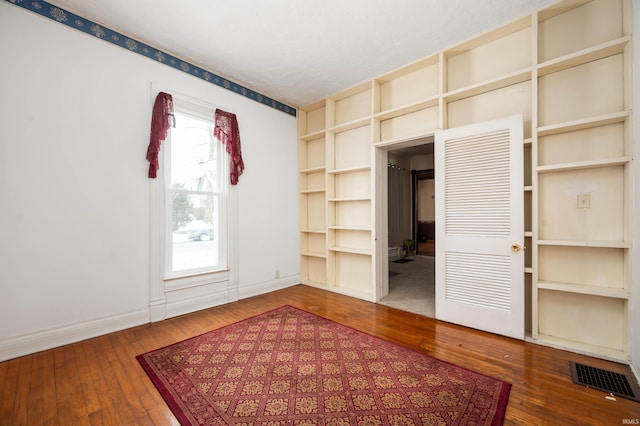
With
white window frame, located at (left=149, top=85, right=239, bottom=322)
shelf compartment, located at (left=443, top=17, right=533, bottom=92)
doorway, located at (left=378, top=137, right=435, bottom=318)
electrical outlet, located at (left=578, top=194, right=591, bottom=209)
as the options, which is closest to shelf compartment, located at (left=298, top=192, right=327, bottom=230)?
white window frame, located at (left=149, top=85, right=239, bottom=322)

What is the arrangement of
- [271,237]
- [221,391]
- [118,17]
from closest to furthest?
[221,391] → [118,17] → [271,237]

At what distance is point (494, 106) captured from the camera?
9.30 feet

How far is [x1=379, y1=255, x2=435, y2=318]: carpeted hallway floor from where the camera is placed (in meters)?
3.42

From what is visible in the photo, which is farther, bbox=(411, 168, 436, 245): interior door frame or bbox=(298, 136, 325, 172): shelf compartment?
bbox=(411, 168, 436, 245): interior door frame

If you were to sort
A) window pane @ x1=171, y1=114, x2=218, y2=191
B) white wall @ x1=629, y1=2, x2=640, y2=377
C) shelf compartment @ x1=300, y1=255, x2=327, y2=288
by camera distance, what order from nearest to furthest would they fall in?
white wall @ x1=629, y1=2, x2=640, y2=377 → window pane @ x1=171, y1=114, x2=218, y2=191 → shelf compartment @ x1=300, y1=255, x2=327, y2=288

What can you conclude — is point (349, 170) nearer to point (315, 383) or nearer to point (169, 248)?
point (169, 248)

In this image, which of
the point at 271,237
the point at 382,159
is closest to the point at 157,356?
the point at 271,237

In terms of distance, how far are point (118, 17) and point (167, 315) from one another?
321 centimetres

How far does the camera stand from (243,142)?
389cm

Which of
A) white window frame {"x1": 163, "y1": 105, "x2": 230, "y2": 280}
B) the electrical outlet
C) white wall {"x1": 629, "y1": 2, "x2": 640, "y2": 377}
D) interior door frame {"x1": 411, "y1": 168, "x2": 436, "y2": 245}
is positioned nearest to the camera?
white wall {"x1": 629, "y1": 2, "x2": 640, "y2": 377}

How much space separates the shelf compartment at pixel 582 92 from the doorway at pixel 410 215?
2.62 m

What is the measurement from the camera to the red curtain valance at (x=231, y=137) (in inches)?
139

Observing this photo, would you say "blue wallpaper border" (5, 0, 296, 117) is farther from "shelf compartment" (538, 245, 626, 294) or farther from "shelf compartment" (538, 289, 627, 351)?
"shelf compartment" (538, 289, 627, 351)

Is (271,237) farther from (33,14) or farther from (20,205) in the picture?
(33,14)
